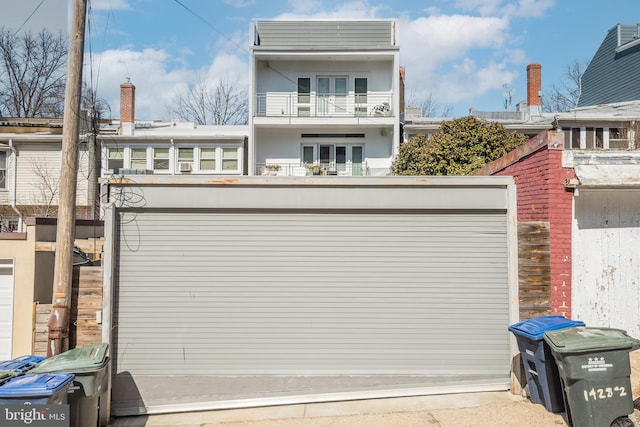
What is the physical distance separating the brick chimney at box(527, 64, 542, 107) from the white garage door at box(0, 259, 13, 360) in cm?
2288

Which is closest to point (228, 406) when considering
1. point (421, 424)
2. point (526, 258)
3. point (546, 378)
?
point (421, 424)

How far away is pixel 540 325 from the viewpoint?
232 inches

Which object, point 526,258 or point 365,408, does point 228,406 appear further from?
point 526,258

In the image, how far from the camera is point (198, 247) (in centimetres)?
668

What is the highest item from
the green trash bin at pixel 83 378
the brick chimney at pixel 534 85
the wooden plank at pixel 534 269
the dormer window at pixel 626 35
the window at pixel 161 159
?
the dormer window at pixel 626 35

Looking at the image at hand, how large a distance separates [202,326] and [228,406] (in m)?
1.18

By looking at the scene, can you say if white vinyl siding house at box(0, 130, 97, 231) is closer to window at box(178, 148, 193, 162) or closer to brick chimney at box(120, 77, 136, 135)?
brick chimney at box(120, 77, 136, 135)

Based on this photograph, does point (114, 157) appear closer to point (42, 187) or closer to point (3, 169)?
point (42, 187)

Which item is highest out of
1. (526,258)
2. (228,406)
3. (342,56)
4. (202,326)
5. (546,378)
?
(342,56)

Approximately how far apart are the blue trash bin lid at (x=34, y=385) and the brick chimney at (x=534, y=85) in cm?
2363

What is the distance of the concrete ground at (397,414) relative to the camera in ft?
18.8

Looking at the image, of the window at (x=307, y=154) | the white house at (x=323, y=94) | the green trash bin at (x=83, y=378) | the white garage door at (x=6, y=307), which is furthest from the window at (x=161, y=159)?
the green trash bin at (x=83, y=378)

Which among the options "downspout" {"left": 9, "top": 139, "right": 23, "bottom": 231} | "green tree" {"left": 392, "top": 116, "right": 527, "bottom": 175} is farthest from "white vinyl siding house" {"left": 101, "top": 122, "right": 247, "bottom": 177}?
"green tree" {"left": 392, "top": 116, "right": 527, "bottom": 175}

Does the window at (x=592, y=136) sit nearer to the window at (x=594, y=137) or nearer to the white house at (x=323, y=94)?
the window at (x=594, y=137)
